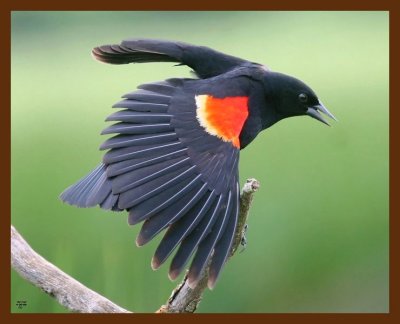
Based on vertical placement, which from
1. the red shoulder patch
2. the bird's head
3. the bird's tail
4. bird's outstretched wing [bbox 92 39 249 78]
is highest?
bird's outstretched wing [bbox 92 39 249 78]

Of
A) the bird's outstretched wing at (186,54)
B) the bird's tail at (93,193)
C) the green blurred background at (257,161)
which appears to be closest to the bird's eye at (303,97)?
the bird's outstretched wing at (186,54)

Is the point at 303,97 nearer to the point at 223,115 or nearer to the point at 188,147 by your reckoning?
the point at 223,115

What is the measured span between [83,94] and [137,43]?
4195 millimetres

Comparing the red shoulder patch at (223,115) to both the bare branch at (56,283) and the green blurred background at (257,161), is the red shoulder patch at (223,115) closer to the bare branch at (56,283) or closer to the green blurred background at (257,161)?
the bare branch at (56,283)

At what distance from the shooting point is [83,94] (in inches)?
305

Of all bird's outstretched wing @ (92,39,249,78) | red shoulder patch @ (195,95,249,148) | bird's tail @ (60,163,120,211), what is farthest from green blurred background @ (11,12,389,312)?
red shoulder patch @ (195,95,249,148)

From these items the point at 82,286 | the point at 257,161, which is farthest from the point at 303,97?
the point at 257,161

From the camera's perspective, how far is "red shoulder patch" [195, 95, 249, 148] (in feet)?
10.2

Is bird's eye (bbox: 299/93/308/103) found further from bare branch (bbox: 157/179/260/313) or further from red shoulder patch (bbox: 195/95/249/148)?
bare branch (bbox: 157/179/260/313)

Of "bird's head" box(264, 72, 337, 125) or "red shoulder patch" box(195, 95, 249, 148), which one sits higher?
"bird's head" box(264, 72, 337, 125)

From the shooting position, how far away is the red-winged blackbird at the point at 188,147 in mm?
2746

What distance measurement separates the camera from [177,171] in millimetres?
2918

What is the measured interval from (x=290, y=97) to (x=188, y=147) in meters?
0.89

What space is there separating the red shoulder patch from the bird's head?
37 centimetres
